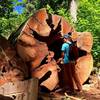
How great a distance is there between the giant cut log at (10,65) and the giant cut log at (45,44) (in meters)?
0.23

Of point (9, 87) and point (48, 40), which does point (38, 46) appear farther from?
point (9, 87)

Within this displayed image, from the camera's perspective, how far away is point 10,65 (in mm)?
7781

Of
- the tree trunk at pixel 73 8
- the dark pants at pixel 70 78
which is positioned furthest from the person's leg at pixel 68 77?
the tree trunk at pixel 73 8

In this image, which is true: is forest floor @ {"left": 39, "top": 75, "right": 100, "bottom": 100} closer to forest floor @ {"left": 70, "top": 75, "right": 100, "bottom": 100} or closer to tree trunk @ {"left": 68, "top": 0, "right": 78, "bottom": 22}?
forest floor @ {"left": 70, "top": 75, "right": 100, "bottom": 100}

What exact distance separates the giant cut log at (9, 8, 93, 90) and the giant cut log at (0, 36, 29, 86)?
23cm

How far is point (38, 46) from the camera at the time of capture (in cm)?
844

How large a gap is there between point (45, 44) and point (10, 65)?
115 cm

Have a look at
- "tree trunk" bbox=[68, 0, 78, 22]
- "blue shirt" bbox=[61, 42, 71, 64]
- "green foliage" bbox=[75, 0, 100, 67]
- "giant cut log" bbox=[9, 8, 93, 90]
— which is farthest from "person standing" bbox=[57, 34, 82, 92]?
"tree trunk" bbox=[68, 0, 78, 22]

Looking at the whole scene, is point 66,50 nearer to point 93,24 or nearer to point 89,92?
point 89,92

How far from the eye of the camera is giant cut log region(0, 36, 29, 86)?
7.62m

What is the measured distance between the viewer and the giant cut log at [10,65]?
7.62 meters

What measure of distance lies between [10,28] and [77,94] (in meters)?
8.76

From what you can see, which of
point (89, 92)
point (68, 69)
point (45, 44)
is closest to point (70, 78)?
point (68, 69)

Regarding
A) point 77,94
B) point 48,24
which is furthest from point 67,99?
point 48,24
